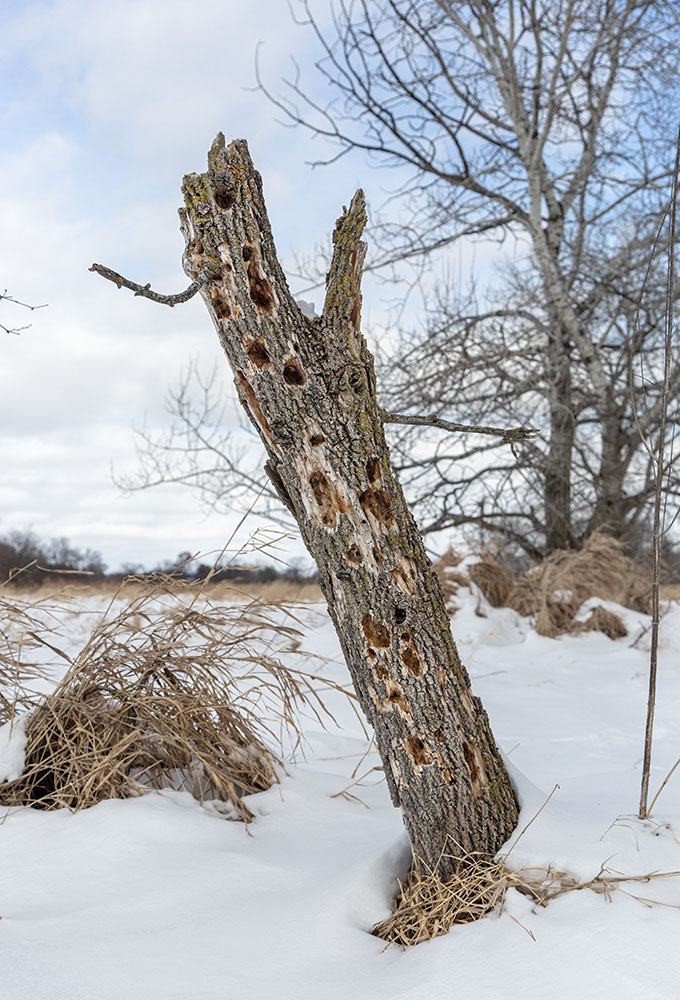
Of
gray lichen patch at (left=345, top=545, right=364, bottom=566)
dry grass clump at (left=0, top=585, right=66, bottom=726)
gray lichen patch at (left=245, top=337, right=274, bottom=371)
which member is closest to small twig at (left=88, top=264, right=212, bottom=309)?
gray lichen patch at (left=245, top=337, right=274, bottom=371)

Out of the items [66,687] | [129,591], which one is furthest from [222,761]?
[129,591]

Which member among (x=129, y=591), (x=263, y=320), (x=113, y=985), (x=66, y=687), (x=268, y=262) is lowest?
(x=113, y=985)

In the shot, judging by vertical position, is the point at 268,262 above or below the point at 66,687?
above

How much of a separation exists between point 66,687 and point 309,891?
1.02 metres

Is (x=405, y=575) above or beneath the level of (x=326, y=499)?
beneath

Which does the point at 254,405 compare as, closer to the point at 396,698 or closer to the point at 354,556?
the point at 354,556

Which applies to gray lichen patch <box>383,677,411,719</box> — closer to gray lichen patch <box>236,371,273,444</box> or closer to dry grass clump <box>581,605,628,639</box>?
gray lichen patch <box>236,371,273,444</box>

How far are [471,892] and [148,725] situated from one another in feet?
3.58

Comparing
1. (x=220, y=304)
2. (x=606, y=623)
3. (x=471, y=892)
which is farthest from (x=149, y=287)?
(x=606, y=623)

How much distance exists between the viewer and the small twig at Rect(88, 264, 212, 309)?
4.92ft

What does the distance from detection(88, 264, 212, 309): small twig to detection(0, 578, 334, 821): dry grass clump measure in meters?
1.02

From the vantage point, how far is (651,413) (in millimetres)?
6715

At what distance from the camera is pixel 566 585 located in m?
6.25

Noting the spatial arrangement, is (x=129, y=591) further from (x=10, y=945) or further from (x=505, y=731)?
(x=505, y=731)
